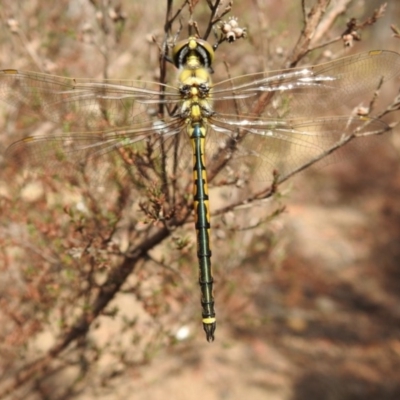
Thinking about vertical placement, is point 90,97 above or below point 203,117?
above

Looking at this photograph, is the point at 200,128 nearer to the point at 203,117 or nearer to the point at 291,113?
the point at 203,117

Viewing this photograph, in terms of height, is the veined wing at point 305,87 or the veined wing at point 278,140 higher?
the veined wing at point 305,87

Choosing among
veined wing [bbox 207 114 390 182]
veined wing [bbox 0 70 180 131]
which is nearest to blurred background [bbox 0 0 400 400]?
veined wing [bbox 207 114 390 182]

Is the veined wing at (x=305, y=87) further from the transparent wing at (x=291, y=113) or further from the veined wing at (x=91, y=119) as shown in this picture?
the veined wing at (x=91, y=119)

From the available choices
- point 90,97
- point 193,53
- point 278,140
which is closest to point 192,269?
point 278,140

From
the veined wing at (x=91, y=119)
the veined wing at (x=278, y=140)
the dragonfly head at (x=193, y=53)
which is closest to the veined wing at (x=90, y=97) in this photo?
the veined wing at (x=91, y=119)

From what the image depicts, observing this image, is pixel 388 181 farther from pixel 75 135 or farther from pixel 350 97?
pixel 75 135
